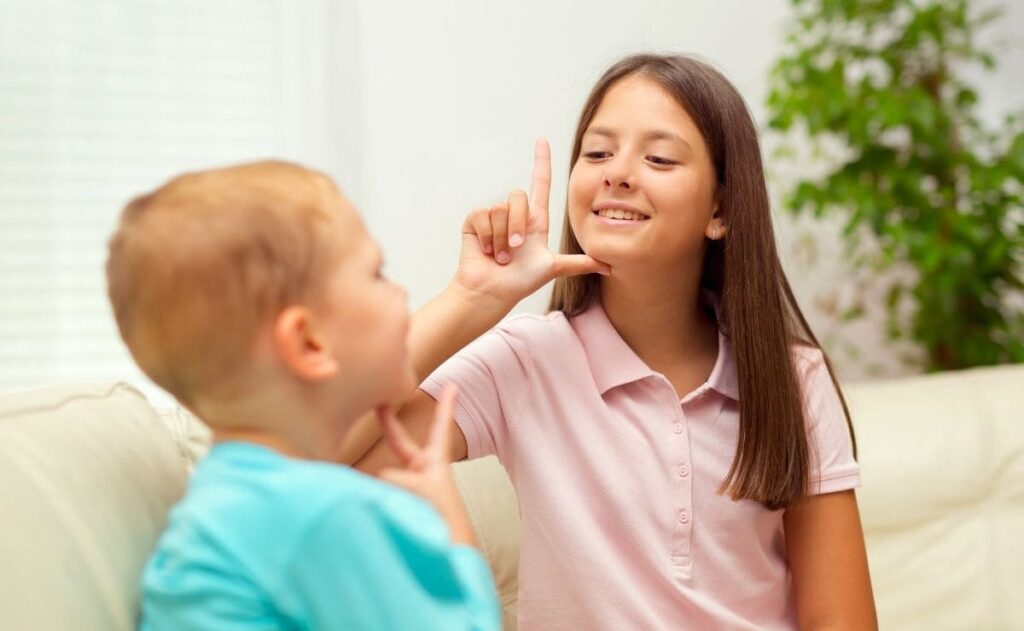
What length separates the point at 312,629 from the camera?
0.74 m

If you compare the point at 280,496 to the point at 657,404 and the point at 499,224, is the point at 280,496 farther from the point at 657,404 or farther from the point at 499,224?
→ the point at 657,404

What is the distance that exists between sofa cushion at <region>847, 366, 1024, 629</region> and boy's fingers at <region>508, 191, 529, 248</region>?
924mm

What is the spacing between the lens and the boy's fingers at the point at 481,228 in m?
1.29

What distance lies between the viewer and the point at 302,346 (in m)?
0.79

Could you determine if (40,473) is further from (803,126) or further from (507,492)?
(803,126)

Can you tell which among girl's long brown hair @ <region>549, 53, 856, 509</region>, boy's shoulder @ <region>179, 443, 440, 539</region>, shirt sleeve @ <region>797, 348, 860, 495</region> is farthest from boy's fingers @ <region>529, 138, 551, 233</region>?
boy's shoulder @ <region>179, 443, 440, 539</region>

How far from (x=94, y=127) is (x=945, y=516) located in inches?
77.2

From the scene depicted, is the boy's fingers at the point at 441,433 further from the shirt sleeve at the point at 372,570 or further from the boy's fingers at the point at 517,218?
the boy's fingers at the point at 517,218

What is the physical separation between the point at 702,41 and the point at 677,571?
5.73ft

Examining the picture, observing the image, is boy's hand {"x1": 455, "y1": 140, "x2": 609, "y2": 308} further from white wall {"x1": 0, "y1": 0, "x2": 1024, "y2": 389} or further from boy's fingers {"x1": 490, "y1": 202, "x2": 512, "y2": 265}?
white wall {"x1": 0, "y1": 0, "x2": 1024, "y2": 389}

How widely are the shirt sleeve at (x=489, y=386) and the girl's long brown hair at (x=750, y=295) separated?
0.28 m

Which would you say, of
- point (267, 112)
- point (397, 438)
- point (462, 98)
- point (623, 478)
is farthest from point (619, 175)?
point (267, 112)

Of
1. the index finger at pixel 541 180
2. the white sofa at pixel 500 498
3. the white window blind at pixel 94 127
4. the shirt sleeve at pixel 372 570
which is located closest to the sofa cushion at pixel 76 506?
the white sofa at pixel 500 498

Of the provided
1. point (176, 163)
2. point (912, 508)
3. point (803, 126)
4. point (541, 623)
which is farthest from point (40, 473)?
point (803, 126)
